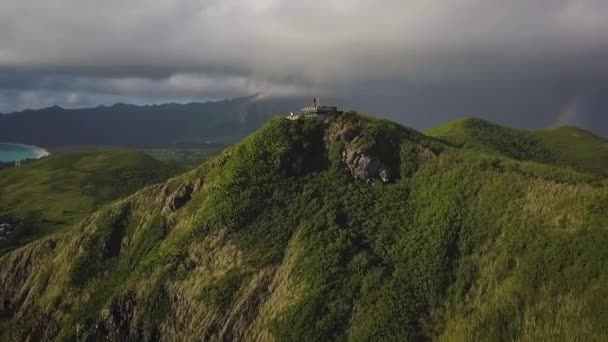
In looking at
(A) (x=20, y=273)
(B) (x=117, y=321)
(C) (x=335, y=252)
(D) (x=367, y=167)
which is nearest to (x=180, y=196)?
(B) (x=117, y=321)

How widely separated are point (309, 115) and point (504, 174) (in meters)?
35.0

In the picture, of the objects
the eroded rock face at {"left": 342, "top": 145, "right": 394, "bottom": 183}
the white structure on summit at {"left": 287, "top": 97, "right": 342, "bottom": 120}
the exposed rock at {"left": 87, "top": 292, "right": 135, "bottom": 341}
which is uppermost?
the white structure on summit at {"left": 287, "top": 97, "right": 342, "bottom": 120}

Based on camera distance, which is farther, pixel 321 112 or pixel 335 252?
pixel 321 112

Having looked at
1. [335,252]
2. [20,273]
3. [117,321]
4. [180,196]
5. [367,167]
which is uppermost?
[367,167]

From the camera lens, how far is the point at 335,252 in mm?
91562

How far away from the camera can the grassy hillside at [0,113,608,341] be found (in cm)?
7775

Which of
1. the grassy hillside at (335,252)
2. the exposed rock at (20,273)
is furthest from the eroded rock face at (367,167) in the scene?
the exposed rock at (20,273)

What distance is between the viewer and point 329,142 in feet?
347

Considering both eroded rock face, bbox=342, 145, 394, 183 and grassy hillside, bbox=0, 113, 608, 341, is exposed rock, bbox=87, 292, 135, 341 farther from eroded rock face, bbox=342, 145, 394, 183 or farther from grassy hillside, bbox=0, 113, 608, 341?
eroded rock face, bbox=342, 145, 394, 183

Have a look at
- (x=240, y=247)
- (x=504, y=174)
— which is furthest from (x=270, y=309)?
(x=504, y=174)

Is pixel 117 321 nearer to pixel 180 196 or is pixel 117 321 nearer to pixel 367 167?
pixel 180 196

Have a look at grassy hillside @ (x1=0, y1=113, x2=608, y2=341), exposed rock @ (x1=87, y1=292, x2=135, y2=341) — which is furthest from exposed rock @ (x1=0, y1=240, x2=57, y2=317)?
exposed rock @ (x1=87, y1=292, x2=135, y2=341)

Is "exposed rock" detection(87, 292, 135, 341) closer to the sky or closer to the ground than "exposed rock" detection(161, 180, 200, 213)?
closer to the ground

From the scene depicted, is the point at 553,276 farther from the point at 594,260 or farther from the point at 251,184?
the point at 251,184
